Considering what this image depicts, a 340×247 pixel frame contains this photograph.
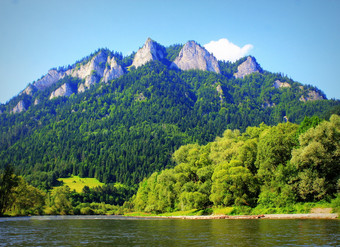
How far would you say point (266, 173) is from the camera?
74562mm

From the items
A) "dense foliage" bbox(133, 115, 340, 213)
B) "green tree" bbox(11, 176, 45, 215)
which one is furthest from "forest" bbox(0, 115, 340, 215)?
"green tree" bbox(11, 176, 45, 215)

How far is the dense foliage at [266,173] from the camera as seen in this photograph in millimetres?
62531

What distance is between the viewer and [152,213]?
119 m

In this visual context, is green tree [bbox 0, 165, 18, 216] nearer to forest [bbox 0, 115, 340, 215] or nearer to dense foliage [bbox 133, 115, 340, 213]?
forest [bbox 0, 115, 340, 215]

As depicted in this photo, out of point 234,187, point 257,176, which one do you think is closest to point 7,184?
point 234,187

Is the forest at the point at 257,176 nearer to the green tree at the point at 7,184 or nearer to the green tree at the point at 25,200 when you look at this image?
the green tree at the point at 7,184

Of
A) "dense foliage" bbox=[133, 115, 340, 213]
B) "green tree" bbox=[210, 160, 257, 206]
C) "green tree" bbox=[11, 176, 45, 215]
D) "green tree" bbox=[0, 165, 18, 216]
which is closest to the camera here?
"dense foliage" bbox=[133, 115, 340, 213]

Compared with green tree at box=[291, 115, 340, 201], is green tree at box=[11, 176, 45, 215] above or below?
below

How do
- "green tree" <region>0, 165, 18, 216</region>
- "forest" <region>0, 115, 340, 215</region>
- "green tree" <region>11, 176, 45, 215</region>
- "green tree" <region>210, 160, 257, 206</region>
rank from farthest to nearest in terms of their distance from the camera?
"green tree" <region>11, 176, 45, 215</region> → "green tree" <region>0, 165, 18, 216</region> → "green tree" <region>210, 160, 257, 206</region> → "forest" <region>0, 115, 340, 215</region>

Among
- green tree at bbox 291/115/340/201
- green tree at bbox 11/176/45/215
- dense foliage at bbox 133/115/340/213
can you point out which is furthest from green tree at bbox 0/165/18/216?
green tree at bbox 291/115/340/201

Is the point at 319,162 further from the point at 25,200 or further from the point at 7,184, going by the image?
the point at 25,200

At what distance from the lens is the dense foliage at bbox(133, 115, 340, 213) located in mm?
62531

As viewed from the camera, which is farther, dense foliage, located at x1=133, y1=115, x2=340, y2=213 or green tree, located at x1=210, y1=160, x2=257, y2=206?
green tree, located at x1=210, y1=160, x2=257, y2=206

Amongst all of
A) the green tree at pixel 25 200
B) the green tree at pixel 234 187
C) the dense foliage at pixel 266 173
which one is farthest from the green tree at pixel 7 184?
the green tree at pixel 234 187
